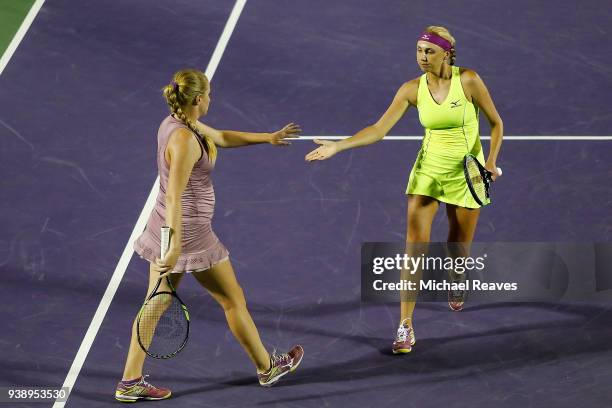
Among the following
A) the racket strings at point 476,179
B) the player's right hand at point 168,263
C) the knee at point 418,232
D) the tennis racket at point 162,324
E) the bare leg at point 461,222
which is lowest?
the tennis racket at point 162,324

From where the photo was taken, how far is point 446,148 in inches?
347

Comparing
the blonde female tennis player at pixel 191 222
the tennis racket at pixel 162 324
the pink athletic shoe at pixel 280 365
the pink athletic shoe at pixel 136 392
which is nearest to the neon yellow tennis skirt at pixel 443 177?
the blonde female tennis player at pixel 191 222

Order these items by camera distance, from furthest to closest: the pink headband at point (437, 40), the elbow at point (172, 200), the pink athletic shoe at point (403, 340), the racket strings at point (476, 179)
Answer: the pink athletic shoe at point (403, 340), the racket strings at point (476, 179), the pink headband at point (437, 40), the elbow at point (172, 200)

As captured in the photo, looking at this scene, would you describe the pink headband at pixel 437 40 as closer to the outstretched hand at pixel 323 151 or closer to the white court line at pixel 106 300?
the outstretched hand at pixel 323 151

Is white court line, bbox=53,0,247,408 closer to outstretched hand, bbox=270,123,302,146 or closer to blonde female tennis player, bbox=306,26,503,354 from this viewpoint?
outstretched hand, bbox=270,123,302,146

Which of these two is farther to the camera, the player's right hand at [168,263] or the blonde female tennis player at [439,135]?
the blonde female tennis player at [439,135]

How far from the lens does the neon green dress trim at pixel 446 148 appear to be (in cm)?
875

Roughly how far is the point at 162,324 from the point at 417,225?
1.88m

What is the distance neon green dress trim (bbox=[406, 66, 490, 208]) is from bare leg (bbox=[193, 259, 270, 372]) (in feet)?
4.96

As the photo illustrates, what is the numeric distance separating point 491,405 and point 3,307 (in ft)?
11.6

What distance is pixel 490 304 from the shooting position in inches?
368

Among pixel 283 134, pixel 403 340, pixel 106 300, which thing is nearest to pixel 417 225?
pixel 403 340

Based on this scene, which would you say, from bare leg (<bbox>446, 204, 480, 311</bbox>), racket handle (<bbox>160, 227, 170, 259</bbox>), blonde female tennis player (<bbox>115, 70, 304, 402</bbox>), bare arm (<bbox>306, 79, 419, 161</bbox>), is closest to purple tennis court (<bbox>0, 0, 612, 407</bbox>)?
bare leg (<bbox>446, 204, 480, 311</bbox>)

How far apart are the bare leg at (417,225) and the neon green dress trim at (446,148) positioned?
55 millimetres
